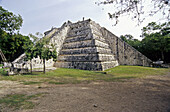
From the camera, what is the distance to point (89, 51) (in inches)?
605

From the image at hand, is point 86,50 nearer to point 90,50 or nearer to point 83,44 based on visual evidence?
point 90,50

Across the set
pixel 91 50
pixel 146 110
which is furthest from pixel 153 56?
pixel 146 110

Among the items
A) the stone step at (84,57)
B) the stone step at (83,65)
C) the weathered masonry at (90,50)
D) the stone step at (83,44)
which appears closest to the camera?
the stone step at (83,65)

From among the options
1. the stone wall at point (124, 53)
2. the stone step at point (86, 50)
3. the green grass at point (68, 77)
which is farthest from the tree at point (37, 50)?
the stone wall at point (124, 53)

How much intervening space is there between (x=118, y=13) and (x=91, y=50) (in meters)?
Answer: 12.2

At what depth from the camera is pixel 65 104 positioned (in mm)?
3498

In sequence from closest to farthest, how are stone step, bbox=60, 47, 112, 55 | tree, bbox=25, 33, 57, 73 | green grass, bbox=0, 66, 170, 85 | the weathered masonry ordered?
green grass, bbox=0, 66, 170, 85
tree, bbox=25, 33, 57, 73
the weathered masonry
stone step, bbox=60, 47, 112, 55

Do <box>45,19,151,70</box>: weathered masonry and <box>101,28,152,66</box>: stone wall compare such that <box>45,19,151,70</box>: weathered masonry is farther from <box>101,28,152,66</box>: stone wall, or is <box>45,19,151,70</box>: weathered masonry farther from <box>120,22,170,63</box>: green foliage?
<box>120,22,170,63</box>: green foliage

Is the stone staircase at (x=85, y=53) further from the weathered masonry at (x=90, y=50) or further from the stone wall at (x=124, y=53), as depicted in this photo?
the stone wall at (x=124, y=53)

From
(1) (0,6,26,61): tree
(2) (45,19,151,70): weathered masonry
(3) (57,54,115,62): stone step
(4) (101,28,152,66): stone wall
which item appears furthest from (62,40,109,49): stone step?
(1) (0,6,26,61): tree

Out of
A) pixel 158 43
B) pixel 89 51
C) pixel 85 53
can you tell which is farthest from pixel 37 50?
pixel 158 43

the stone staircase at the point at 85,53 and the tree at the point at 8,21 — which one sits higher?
the tree at the point at 8,21

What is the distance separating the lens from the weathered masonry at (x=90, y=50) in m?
14.9

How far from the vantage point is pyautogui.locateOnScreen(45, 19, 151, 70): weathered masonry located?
14.9m
